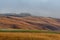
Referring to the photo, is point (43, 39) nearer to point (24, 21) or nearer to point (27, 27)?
point (27, 27)

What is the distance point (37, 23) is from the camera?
13.4 m

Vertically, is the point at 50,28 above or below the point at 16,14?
below

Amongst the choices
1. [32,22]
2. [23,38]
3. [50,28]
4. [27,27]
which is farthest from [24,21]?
[23,38]

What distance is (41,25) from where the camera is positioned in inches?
510

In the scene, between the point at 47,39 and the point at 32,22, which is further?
the point at 32,22

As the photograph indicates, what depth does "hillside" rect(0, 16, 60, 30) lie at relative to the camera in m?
12.4

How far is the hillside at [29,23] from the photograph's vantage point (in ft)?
40.7

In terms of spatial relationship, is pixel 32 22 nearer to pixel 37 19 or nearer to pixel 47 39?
pixel 37 19

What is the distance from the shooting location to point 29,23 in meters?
13.6

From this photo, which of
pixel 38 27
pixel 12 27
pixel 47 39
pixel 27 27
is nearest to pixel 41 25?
pixel 38 27

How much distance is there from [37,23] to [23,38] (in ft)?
15.3

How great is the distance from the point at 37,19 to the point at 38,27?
84.2 inches

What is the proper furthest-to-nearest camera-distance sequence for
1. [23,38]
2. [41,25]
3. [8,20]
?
1. [8,20]
2. [41,25]
3. [23,38]

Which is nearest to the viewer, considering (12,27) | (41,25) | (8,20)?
(12,27)
